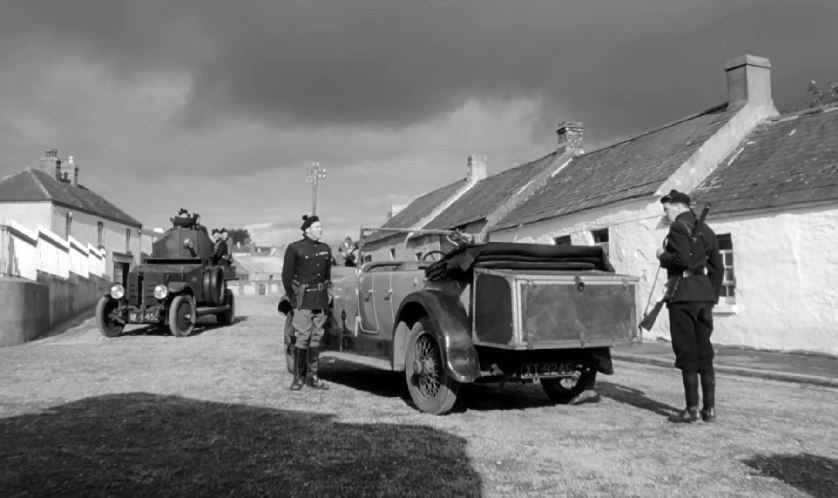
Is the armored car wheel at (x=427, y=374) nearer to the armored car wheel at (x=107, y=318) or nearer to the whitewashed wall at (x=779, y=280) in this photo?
the whitewashed wall at (x=779, y=280)

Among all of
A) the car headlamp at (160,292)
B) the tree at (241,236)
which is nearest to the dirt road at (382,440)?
the car headlamp at (160,292)

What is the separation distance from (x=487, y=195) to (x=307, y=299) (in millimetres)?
20648

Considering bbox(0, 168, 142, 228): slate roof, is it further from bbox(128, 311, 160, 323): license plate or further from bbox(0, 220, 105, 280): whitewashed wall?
bbox(128, 311, 160, 323): license plate

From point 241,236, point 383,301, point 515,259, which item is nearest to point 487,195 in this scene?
point 383,301

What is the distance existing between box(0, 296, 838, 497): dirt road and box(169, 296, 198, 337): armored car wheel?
188 inches

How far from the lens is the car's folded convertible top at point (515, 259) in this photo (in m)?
5.50

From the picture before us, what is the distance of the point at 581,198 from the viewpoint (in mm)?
17828

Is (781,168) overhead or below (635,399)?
overhead

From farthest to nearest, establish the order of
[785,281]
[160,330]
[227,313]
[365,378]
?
[227,313] → [160,330] → [785,281] → [365,378]

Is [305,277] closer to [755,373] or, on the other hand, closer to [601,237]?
[755,373]

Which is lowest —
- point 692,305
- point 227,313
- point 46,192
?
point 227,313

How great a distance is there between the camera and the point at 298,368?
6883 mm

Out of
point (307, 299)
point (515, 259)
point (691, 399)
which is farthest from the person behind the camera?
point (307, 299)

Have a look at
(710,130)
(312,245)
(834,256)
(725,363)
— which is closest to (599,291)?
(312,245)
